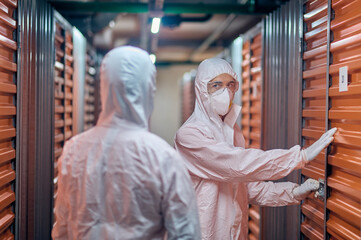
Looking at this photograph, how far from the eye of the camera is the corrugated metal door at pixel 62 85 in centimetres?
448

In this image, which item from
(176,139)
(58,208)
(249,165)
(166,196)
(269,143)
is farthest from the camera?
(269,143)

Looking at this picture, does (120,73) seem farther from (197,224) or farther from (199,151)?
(199,151)

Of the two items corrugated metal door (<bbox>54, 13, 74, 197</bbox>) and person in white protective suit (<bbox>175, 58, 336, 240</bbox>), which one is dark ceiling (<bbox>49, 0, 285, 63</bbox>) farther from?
person in white protective suit (<bbox>175, 58, 336, 240</bbox>)

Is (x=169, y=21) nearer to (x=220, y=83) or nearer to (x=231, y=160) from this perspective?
(x=220, y=83)

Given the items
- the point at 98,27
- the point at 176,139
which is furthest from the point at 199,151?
the point at 98,27

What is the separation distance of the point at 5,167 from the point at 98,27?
A: 4.43 meters

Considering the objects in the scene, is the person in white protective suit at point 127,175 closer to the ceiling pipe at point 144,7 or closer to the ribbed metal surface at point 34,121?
the ribbed metal surface at point 34,121

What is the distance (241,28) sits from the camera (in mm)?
10734

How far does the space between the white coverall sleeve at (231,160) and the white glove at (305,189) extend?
0.30 metres

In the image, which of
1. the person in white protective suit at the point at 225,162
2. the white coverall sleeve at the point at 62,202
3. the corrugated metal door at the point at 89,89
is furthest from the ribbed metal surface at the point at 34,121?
the corrugated metal door at the point at 89,89

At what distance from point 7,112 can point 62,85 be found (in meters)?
1.92

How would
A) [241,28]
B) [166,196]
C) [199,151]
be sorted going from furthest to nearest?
[241,28] < [199,151] < [166,196]

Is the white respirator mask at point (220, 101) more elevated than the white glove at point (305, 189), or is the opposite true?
the white respirator mask at point (220, 101)

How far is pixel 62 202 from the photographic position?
2.13 meters
